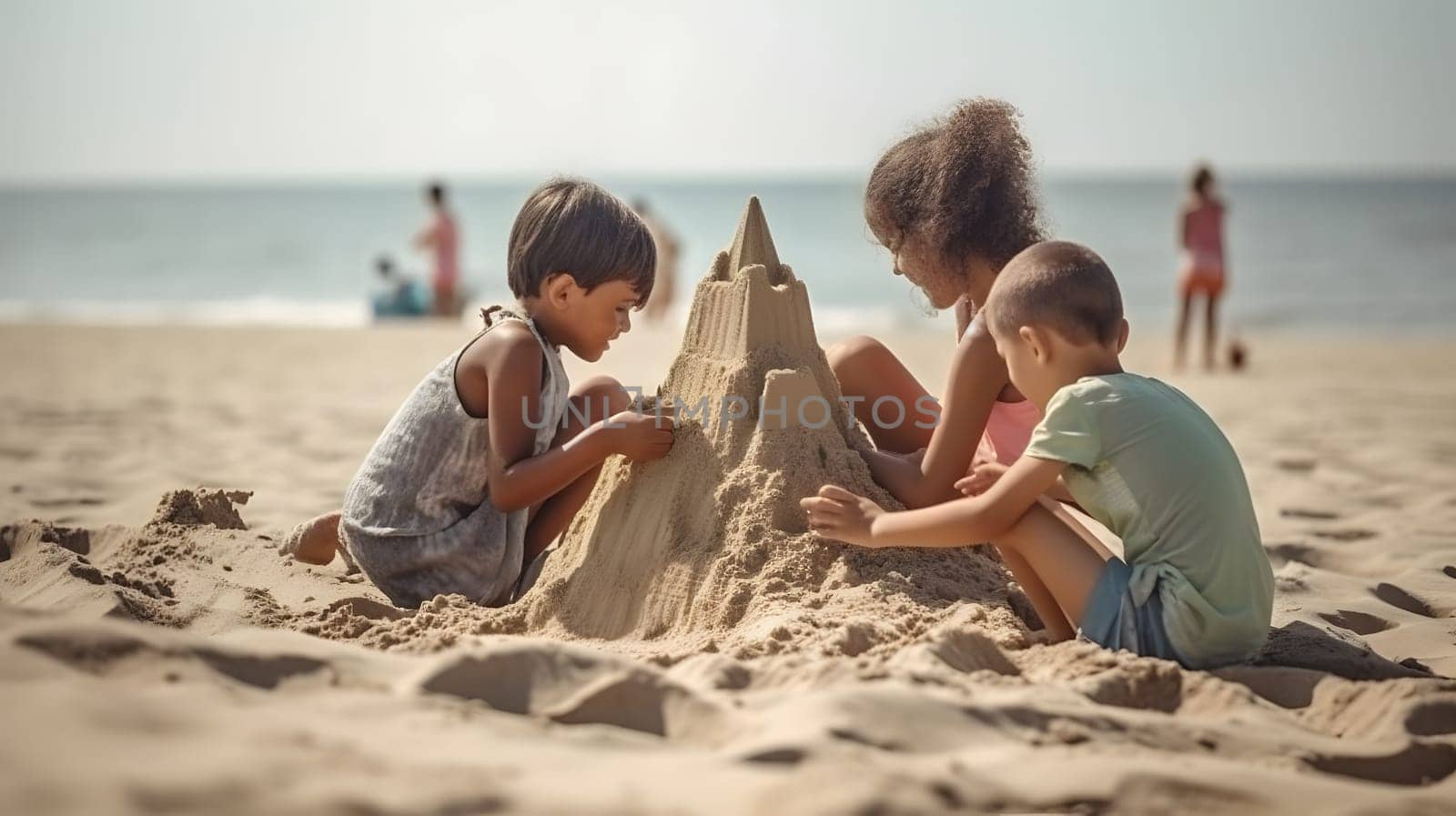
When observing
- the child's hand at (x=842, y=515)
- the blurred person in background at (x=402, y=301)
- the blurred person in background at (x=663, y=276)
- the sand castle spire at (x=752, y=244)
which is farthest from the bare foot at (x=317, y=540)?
the blurred person in background at (x=663, y=276)

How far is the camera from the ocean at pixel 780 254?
19125 millimetres

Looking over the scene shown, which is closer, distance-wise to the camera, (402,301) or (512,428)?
(512,428)

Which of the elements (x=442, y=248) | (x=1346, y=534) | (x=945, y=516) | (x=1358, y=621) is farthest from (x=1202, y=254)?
(x=945, y=516)

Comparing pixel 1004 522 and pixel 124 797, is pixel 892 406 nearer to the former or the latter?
pixel 1004 522

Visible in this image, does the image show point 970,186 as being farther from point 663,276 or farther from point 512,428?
point 663,276

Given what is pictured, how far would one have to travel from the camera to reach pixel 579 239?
3090mm

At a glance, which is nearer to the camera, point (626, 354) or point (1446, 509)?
point (1446, 509)

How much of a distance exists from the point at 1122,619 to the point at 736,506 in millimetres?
883

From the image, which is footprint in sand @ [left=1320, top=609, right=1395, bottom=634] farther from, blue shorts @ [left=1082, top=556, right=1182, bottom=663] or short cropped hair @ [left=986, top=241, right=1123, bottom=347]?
short cropped hair @ [left=986, top=241, right=1123, bottom=347]

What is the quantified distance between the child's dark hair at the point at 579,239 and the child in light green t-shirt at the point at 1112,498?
0.96 m

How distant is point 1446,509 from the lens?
455cm

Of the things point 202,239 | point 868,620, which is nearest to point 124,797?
point 868,620

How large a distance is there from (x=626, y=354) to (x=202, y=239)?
27.4 metres

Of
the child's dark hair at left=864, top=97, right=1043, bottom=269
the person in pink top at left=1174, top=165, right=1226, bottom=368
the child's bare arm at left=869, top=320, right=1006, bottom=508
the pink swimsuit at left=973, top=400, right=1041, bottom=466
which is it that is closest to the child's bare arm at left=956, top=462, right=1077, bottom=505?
the child's bare arm at left=869, top=320, right=1006, bottom=508
